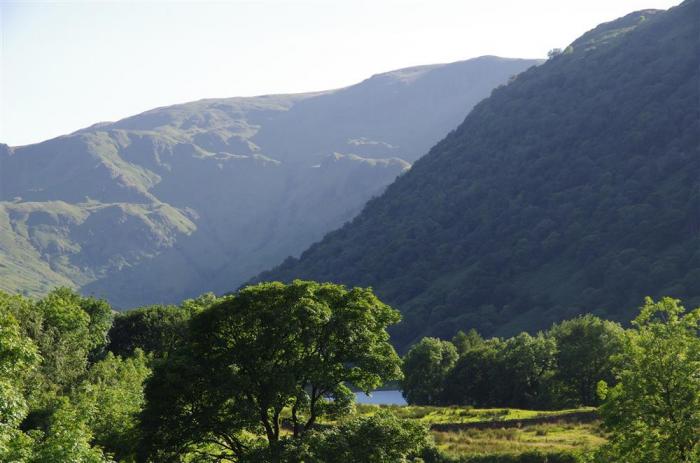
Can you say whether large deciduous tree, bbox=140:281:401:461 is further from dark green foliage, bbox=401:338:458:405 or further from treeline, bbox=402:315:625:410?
dark green foliage, bbox=401:338:458:405

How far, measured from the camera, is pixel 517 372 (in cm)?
12206

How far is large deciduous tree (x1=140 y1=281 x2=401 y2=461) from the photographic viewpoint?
48.3 m

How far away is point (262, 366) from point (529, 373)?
266 feet

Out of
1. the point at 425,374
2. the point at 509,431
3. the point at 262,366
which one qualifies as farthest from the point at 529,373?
the point at 262,366

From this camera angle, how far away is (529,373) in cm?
12156

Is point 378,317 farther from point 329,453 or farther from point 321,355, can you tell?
point 329,453

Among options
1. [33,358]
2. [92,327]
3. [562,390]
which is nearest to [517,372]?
[562,390]

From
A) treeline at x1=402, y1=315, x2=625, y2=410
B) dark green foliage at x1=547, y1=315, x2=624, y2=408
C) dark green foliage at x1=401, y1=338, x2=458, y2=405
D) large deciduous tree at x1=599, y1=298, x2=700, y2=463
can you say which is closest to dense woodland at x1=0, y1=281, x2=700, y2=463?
large deciduous tree at x1=599, y1=298, x2=700, y2=463

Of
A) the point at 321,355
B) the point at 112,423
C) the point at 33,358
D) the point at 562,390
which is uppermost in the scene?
the point at 33,358

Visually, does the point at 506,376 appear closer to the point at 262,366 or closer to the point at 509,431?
the point at 509,431

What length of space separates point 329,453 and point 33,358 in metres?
18.6

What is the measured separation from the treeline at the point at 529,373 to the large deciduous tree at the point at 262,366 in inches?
2811

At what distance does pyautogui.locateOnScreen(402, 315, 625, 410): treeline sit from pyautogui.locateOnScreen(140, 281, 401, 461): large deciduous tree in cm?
7141

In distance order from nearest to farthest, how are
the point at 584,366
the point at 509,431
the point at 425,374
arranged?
the point at 509,431
the point at 584,366
the point at 425,374
